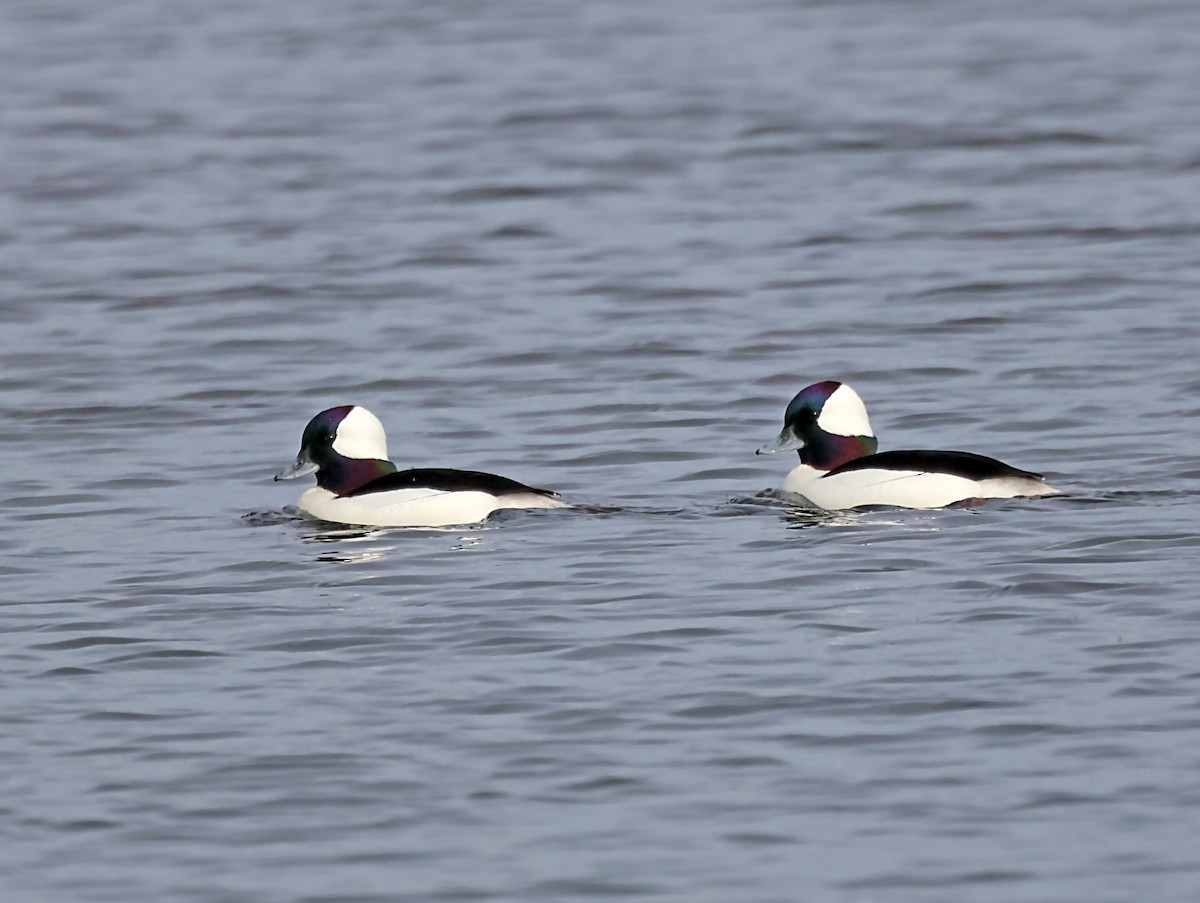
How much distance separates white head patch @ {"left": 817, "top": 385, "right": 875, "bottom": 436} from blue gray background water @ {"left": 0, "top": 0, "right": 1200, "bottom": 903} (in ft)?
1.88

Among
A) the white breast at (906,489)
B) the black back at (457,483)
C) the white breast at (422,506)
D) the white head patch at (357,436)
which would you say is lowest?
the white breast at (906,489)

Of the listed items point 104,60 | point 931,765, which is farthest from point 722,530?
point 104,60

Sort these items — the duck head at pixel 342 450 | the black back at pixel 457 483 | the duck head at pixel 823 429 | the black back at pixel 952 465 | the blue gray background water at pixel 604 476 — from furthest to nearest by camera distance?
the duck head at pixel 823 429 < the duck head at pixel 342 450 < the black back at pixel 457 483 < the black back at pixel 952 465 < the blue gray background water at pixel 604 476

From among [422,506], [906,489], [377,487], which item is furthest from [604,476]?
[906,489]

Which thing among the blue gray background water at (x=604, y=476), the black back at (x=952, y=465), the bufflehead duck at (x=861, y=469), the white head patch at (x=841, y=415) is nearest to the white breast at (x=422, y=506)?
the blue gray background water at (x=604, y=476)

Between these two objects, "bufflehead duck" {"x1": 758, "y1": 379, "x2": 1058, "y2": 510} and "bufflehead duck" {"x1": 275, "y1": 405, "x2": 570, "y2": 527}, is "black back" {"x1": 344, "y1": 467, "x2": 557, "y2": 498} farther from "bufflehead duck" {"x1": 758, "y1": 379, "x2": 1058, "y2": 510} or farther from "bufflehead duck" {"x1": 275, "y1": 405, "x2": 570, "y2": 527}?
"bufflehead duck" {"x1": 758, "y1": 379, "x2": 1058, "y2": 510}

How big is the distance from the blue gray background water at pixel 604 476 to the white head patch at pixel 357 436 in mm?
499

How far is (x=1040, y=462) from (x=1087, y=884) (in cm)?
714

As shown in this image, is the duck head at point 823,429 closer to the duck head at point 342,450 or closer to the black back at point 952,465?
the black back at point 952,465

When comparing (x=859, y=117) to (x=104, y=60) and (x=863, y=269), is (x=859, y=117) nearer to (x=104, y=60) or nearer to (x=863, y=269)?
(x=863, y=269)

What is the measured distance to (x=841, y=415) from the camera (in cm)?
1412

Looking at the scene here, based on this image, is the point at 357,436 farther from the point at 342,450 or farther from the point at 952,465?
the point at 952,465

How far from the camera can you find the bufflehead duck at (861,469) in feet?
42.8

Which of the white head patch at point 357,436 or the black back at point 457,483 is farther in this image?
the white head patch at point 357,436
